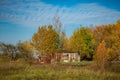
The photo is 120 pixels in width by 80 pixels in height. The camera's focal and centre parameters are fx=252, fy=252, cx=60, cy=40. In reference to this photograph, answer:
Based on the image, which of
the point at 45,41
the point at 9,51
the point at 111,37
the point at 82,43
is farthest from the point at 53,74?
the point at 111,37

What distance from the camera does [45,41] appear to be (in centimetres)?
4106

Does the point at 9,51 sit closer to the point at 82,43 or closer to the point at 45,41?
the point at 45,41

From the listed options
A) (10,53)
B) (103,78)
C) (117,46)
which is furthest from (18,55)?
(103,78)

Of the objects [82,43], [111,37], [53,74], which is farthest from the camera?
[111,37]

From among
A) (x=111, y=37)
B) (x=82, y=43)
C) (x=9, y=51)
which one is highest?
(x=111, y=37)

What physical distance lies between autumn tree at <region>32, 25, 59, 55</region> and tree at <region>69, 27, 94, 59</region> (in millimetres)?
6078

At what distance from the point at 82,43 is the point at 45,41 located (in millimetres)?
8981

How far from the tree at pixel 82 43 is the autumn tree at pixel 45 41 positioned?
6078 millimetres

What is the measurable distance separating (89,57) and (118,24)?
8.68 m

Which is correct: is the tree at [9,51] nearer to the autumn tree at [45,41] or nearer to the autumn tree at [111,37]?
the autumn tree at [45,41]

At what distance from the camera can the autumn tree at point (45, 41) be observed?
1623 inches

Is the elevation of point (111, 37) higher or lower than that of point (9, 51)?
higher

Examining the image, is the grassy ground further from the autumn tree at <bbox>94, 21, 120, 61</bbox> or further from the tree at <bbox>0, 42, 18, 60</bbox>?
the tree at <bbox>0, 42, 18, 60</bbox>

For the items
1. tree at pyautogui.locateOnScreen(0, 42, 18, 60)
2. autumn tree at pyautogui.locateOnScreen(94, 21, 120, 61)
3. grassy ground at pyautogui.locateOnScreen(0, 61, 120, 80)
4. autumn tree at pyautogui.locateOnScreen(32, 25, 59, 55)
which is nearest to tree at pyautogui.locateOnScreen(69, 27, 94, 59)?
autumn tree at pyautogui.locateOnScreen(94, 21, 120, 61)
